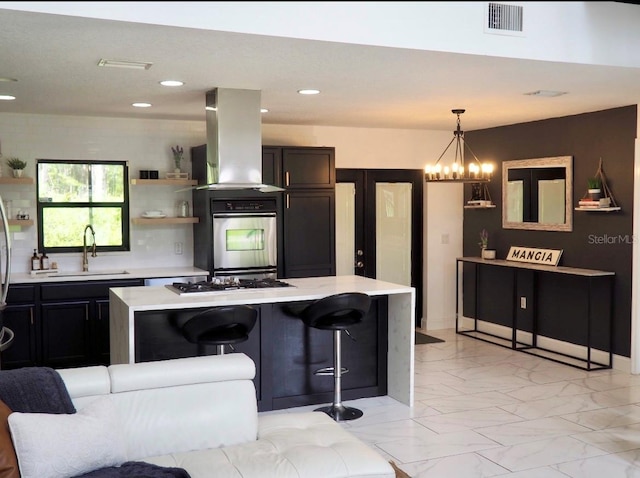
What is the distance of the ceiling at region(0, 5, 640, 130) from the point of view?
3.54 meters

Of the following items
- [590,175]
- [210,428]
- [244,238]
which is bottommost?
[210,428]

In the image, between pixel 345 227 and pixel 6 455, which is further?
pixel 345 227

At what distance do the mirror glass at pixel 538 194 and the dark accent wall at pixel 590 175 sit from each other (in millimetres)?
66

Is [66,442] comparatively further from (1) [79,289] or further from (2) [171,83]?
(1) [79,289]

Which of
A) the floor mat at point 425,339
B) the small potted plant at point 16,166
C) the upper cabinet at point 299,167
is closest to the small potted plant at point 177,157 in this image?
the upper cabinet at point 299,167

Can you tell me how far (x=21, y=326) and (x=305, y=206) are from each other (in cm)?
296

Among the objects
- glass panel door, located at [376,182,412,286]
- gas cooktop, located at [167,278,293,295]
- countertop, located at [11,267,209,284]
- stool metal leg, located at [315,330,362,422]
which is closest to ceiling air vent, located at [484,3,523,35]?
stool metal leg, located at [315,330,362,422]

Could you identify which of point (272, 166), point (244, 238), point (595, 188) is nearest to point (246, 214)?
point (244, 238)

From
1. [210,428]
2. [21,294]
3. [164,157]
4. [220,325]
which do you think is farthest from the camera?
[164,157]

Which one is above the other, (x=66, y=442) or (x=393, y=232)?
(x=393, y=232)

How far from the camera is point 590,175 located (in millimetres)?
6500

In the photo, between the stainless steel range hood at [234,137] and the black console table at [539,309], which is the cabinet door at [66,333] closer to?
the stainless steel range hood at [234,137]

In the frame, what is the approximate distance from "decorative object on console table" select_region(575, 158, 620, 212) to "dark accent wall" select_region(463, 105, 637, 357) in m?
0.05

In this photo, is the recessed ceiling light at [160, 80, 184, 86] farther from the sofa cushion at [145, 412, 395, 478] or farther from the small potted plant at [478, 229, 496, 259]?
the small potted plant at [478, 229, 496, 259]
